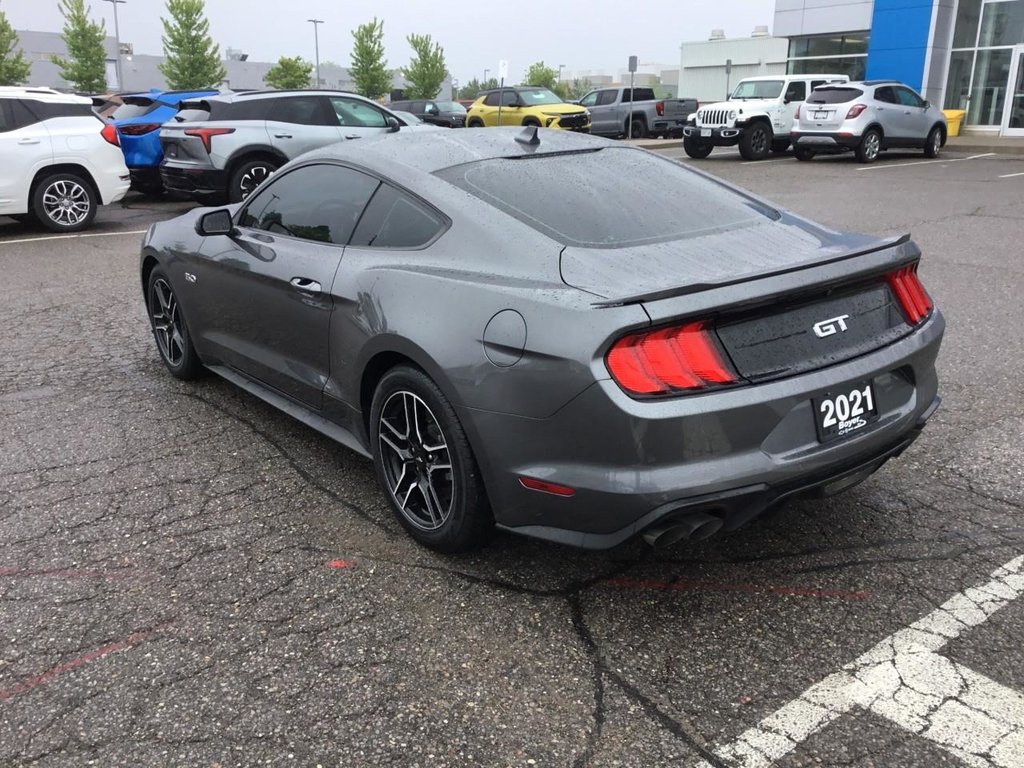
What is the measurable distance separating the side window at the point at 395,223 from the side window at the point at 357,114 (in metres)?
9.69

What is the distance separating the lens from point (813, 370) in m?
2.82

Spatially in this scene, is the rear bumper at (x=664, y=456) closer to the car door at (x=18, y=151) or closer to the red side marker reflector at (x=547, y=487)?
the red side marker reflector at (x=547, y=487)

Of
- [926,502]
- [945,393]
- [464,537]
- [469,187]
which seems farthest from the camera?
[945,393]

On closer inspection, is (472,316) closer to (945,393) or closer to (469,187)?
(469,187)

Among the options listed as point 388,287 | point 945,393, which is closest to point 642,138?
point 945,393

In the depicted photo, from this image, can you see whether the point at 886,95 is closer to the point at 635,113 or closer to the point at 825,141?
the point at 825,141

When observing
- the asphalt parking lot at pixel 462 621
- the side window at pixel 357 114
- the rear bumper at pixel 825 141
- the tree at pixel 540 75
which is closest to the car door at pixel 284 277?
the asphalt parking lot at pixel 462 621

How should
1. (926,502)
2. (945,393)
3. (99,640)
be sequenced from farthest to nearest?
(945,393) → (926,502) → (99,640)

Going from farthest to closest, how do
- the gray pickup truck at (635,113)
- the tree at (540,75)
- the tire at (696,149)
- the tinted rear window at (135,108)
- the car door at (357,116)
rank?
the tree at (540,75), the gray pickup truck at (635,113), the tire at (696,149), the tinted rear window at (135,108), the car door at (357,116)

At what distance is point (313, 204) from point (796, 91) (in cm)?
1970

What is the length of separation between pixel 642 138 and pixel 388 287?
28.3 m

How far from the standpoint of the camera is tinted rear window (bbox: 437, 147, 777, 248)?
3.23 meters

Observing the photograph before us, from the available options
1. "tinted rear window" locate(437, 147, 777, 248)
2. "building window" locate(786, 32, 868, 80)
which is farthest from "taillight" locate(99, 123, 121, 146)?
"building window" locate(786, 32, 868, 80)

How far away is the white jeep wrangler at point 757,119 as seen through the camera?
68.1 feet
